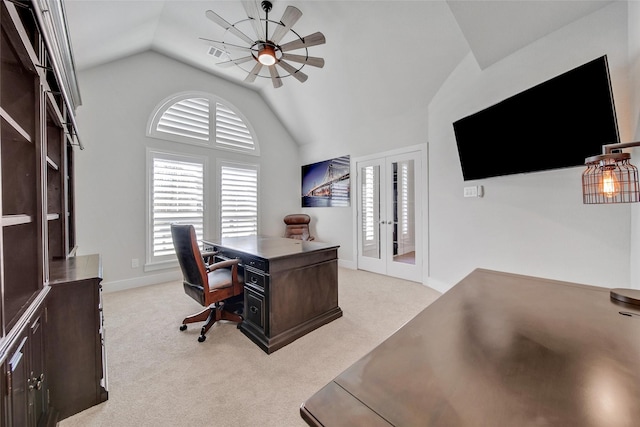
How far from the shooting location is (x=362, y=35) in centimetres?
333

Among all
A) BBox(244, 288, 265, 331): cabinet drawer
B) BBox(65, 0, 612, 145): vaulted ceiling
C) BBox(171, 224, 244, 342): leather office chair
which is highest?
BBox(65, 0, 612, 145): vaulted ceiling

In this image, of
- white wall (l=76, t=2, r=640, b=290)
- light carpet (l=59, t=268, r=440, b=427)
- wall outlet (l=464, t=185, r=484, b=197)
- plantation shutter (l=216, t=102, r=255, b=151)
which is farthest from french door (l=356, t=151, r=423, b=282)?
plantation shutter (l=216, t=102, r=255, b=151)

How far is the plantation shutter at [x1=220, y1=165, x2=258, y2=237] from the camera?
4.80 m

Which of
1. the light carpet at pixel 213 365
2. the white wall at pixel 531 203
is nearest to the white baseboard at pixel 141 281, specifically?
the light carpet at pixel 213 365

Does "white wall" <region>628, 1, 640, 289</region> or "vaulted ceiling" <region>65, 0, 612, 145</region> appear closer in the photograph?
"white wall" <region>628, 1, 640, 289</region>

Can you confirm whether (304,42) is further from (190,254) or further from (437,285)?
(437,285)

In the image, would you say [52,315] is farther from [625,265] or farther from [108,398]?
[625,265]

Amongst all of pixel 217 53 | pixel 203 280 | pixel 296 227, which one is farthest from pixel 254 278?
pixel 217 53

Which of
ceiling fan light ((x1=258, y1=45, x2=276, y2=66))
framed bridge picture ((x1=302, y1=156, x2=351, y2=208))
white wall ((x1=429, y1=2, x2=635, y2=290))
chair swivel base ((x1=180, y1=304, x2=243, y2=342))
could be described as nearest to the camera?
white wall ((x1=429, y1=2, x2=635, y2=290))

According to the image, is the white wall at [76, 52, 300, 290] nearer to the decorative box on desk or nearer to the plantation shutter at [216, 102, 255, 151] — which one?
the plantation shutter at [216, 102, 255, 151]

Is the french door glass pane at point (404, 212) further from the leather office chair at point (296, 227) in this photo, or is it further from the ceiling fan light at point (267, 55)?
the ceiling fan light at point (267, 55)

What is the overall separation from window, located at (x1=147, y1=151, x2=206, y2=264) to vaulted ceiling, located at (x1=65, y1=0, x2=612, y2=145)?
158cm

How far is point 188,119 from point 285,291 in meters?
3.73

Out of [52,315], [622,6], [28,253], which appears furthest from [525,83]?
[52,315]
